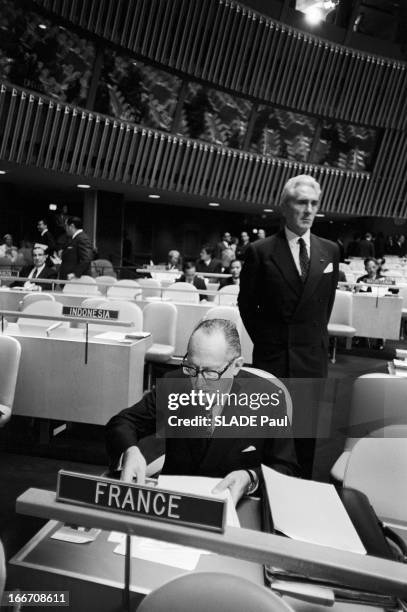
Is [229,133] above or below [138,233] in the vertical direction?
above

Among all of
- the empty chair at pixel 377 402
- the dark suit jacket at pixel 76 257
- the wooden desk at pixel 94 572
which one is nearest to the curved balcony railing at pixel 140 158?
the dark suit jacket at pixel 76 257

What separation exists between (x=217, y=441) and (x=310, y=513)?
1.36 ft

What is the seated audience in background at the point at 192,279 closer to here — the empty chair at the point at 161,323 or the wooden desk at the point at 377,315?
the empty chair at the point at 161,323

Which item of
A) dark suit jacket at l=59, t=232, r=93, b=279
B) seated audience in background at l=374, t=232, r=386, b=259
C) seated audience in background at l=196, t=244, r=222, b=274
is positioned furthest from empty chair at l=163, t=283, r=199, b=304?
seated audience in background at l=374, t=232, r=386, b=259

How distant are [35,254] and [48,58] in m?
4.28

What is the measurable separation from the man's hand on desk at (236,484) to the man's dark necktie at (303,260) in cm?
119

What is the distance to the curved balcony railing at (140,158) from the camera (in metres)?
8.84

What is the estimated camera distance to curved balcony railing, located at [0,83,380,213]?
29.0 ft

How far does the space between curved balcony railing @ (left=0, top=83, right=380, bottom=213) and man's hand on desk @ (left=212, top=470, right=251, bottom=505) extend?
8509mm

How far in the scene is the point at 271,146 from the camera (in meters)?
13.1

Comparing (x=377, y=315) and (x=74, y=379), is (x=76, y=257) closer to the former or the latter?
(x=74, y=379)

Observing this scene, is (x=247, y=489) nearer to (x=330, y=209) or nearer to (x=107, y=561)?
(x=107, y=561)

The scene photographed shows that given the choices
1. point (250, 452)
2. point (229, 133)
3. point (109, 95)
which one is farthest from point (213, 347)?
point (229, 133)

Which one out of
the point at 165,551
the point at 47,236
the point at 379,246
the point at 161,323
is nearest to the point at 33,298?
the point at 161,323
